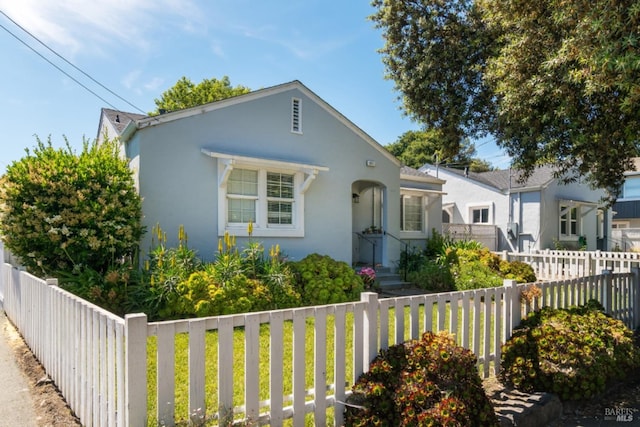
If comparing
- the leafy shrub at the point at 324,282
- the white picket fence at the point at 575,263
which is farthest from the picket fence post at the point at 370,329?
the white picket fence at the point at 575,263

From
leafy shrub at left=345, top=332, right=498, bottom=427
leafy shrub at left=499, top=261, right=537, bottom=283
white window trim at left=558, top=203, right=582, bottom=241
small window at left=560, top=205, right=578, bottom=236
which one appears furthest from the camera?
small window at left=560, top=205, right=578, bottom=236

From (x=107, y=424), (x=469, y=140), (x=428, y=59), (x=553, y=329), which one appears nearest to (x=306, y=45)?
(x=428, y=59)

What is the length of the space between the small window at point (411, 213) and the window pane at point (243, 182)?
6512 millimetres

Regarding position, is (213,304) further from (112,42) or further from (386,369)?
(112,42)

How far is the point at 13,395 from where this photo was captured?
394 centimetres

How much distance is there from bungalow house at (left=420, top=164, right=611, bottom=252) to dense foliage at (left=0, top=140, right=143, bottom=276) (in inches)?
569

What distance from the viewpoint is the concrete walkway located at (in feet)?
11.2

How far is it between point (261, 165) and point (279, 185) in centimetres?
82

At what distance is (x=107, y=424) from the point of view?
8.82 feet

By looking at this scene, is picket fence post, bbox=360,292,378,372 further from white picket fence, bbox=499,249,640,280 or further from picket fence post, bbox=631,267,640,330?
white picket fence, bbox=499,249,640,280

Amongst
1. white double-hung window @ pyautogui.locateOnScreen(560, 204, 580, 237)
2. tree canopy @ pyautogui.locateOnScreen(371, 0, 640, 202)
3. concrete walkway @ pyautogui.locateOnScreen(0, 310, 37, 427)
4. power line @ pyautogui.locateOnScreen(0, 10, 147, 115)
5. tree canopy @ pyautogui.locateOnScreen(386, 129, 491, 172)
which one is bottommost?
concrete walkway @ pyautogui.locateOnScreen(0, 310, 37, 427)

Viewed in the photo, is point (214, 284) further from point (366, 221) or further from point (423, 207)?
point (423, 207)

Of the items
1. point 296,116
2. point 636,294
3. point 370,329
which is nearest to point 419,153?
point 296,116

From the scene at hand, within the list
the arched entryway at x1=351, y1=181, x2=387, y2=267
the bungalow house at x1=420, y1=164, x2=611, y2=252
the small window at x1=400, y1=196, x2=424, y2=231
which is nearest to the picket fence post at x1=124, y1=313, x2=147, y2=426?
the arched entryway at x1=351, y1=181, x2=387, y2=267
